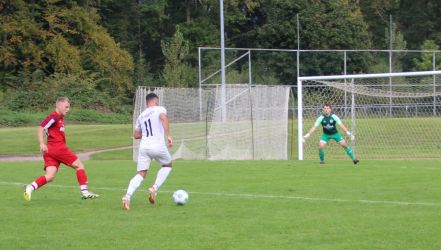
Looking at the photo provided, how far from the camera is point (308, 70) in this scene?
1879 inches

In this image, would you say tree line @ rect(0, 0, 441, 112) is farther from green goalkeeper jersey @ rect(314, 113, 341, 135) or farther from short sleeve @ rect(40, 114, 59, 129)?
short sleeve @ rect(40, 114, 59, 129)

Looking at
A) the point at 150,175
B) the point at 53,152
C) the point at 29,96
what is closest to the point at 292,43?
the point at 29,96

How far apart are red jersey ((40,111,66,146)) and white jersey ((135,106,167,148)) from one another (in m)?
1.85

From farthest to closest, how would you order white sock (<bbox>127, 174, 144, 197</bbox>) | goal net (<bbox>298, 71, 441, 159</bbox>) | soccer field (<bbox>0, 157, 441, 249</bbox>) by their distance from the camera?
goal net (<bbox>298, 71, 441, 159</bbox>) → white sock (<bbox>127, 174, 144, 197</bbox>) → soccer field (<bbox>0, 157, 441, 249</bbox>)

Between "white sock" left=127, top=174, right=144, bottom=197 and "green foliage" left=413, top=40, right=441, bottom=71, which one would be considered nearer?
"white sock" left=127, top=174, right=144, bottom=197

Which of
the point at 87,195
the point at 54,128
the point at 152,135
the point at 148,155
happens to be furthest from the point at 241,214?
the point at 54,128

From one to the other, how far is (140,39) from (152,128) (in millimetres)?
56749

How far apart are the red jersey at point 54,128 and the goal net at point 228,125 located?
14.6 m

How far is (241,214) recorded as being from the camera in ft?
38.4

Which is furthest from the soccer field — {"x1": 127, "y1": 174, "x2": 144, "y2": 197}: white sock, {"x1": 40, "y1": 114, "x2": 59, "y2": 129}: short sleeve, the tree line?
the tree line

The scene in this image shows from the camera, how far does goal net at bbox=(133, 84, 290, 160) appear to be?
94.4ft

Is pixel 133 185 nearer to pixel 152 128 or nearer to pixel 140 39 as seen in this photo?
pixel 152 128

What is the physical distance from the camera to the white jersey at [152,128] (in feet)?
42.0

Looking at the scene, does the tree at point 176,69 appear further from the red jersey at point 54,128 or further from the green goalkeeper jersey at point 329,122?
the red jersey at point 54,128
